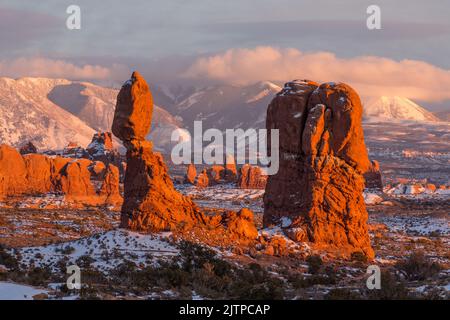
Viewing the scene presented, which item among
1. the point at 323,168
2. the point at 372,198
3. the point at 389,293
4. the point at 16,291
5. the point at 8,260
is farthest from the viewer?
the point at 372,198

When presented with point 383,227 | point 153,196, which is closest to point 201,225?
point 153,196

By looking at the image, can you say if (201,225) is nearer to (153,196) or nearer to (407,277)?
(153,196)

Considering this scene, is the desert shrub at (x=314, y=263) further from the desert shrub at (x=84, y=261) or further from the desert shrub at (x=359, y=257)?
the desert shrub at (x=84, y=261)

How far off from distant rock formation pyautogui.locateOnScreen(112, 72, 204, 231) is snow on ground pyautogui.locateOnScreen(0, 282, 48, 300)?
13.2 meters

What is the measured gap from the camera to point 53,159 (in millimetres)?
89375

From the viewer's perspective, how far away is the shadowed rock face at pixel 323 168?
40.4 meters

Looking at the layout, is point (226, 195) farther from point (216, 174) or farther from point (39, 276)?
point (39, 276)

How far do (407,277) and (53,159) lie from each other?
60.0m

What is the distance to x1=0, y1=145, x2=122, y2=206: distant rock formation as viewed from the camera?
273 ft

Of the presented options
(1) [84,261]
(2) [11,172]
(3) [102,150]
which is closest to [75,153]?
(3) [102,150]

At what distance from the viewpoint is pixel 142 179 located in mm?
38594

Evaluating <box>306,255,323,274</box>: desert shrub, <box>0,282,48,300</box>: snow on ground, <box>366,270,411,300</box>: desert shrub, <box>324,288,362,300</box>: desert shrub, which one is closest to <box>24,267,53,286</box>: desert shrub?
<box>0,282,48,300</box>: snow on ground

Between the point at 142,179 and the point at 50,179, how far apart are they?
49.8 m
